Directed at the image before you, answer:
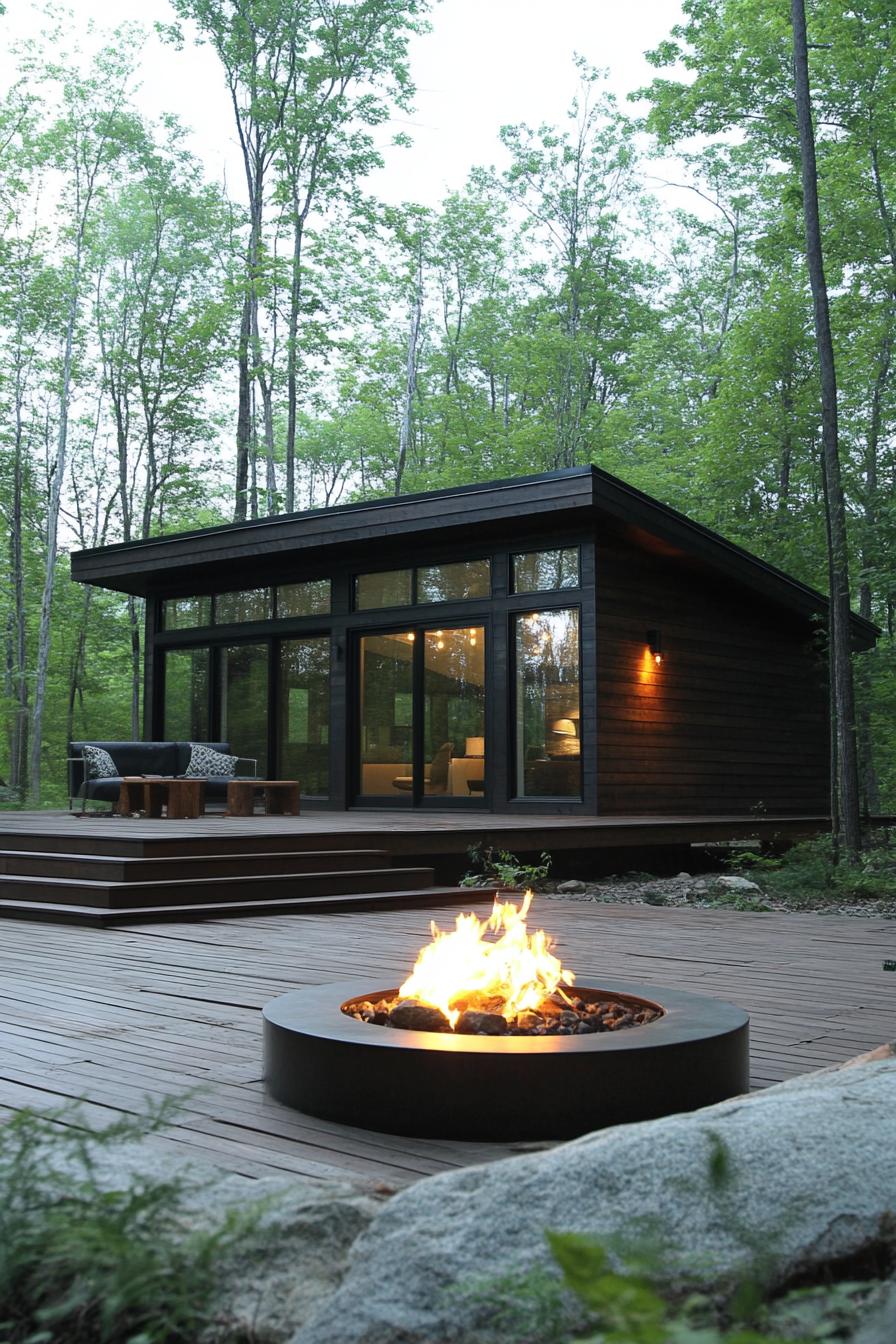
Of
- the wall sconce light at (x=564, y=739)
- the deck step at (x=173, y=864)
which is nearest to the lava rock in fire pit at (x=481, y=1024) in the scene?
the deck step at (x=173, y=864)

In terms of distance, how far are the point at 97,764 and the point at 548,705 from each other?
4017 mm

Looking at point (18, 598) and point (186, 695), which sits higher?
point (18, 598)

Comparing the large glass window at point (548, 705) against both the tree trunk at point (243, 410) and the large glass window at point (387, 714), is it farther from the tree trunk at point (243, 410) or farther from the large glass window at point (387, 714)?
the tree trunk at point (243, 410)

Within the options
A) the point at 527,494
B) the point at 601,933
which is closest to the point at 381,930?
the point at 601,933

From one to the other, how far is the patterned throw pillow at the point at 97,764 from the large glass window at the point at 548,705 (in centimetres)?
363

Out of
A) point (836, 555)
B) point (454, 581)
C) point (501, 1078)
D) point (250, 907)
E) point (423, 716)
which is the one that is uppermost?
point (454, 581)

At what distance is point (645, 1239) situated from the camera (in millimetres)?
1282

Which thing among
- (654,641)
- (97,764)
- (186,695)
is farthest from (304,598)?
(654,641)

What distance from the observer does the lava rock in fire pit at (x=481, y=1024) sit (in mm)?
2482

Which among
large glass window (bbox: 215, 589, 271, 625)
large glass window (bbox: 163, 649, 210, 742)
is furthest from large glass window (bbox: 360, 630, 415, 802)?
large glass window (bbox: 163, 649, 210, 742)

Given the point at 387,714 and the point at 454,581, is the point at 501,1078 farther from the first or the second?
the point at 387,714

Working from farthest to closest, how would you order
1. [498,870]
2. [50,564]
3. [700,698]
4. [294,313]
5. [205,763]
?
[294,313], [50,564], [700,698], [205,763], [498,870]

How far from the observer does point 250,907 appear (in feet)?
19.5

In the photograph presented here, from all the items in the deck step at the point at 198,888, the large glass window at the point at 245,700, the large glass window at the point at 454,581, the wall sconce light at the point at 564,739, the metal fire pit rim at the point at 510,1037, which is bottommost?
the deck step at the point at 198,888
